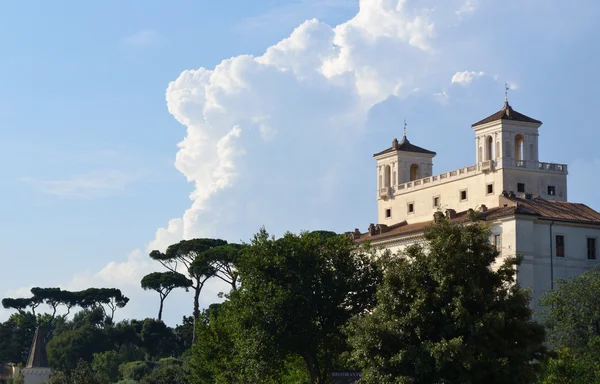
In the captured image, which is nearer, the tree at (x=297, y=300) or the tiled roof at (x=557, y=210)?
the tree at (x=297, y=300)

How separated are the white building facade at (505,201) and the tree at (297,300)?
17065 millimetres

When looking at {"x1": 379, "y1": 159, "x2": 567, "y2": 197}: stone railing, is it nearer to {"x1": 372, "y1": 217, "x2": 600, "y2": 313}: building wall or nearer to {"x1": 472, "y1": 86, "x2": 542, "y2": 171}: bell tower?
{"x1": 472, "y1": 86, "x2": 542, "y2": 171}: bell tower

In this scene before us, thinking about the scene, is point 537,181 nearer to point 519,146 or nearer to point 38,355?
point 519,146

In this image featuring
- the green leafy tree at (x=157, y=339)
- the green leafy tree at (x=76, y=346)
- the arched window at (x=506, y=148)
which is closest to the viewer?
the arched window at (x=506, y=148)

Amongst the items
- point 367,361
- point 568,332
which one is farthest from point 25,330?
point 367,361

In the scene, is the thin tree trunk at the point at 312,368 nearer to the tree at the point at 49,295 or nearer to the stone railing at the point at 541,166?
the stone railing at the point at 541,166

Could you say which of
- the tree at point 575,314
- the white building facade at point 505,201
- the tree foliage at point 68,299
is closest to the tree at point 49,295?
the tree foliage at point 68,299

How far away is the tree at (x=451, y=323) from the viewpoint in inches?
1674

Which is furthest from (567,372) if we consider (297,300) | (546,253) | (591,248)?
(591,248)

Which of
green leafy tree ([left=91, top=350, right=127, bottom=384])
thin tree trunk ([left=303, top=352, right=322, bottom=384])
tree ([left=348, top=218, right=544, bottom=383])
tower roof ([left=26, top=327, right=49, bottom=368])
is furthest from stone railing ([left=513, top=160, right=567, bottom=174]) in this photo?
tower roof ([left=26, top=327, right=49, bottom=368])

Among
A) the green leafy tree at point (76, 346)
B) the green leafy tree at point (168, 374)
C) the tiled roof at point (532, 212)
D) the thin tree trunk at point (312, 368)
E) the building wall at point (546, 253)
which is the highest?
the tiled roof at point (532, 212)

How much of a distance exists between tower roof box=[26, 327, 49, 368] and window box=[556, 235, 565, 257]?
235 feet

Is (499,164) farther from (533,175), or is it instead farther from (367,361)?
(367,361)

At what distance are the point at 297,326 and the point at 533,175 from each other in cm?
3994
